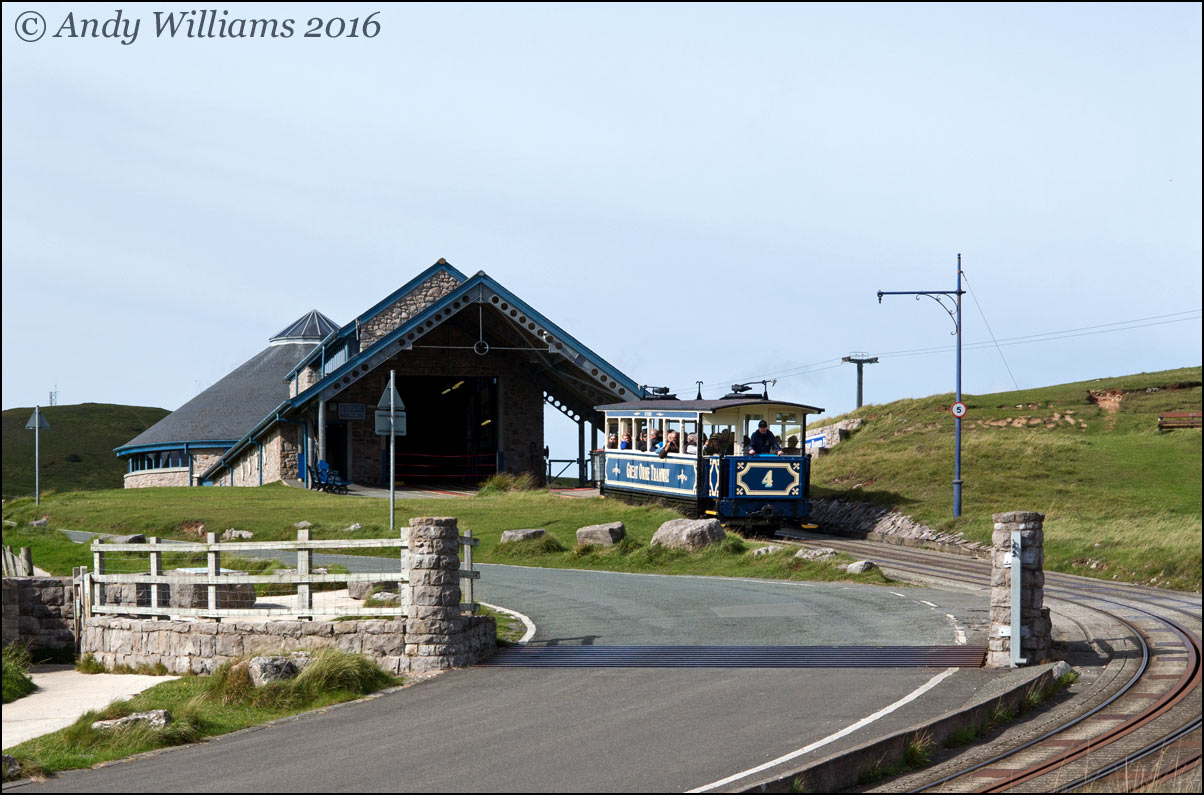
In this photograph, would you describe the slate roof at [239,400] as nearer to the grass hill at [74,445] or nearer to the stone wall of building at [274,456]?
the stone wall of building at [274,456]

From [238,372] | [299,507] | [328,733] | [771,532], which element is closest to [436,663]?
[328,733]

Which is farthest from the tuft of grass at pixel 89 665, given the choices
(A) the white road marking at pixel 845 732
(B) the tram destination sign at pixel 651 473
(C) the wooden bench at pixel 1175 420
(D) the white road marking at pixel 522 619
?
(C) the wooden bench at pixel 1175 420

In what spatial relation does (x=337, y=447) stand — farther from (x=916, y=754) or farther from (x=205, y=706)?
(x=916, y=754)

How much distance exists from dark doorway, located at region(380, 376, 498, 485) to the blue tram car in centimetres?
1277

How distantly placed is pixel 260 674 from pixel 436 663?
2108mm

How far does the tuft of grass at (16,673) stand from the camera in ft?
54.5

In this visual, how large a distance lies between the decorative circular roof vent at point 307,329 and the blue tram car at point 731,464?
112 feet

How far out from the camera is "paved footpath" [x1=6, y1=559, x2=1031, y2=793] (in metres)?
10.4

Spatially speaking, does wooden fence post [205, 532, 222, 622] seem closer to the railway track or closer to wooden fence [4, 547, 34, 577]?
wooden fence [4, 547, 34, 577]

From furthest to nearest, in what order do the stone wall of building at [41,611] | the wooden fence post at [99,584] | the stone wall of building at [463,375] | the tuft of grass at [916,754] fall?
the stone wall of building at [463,375] < the stone wall of building at [41,611] < the wooden fence post at [99,584] < the tuft of grass at [916,754]

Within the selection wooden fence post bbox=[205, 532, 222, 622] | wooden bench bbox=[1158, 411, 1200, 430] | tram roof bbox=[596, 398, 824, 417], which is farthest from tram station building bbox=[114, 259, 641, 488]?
wooden fence post bbox=[205, 532, 222, 622]

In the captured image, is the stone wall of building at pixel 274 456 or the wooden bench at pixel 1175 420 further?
the stone wall of building at pixel 274 456

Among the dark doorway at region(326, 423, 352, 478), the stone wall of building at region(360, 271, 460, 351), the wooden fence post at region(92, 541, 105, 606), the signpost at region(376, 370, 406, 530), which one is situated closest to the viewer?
the wooden fence post at region(92, 541, 105, 606)

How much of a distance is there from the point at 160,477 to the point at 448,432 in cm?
1226
